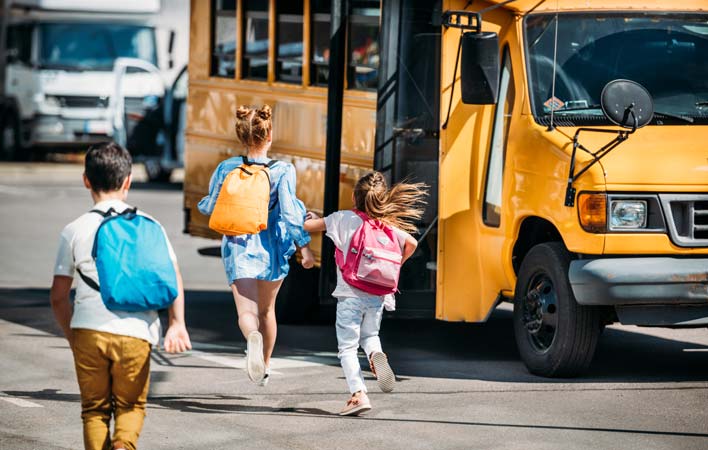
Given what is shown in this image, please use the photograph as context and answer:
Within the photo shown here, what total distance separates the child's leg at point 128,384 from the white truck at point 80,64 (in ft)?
68.3

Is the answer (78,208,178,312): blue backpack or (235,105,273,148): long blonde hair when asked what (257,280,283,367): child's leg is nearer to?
(235,105,273,148): long blonde hair

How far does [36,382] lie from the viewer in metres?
8.56

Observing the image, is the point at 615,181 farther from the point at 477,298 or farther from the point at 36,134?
the point at 36,134

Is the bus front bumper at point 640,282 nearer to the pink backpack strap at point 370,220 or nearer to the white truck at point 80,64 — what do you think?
the pink backpack strap at point 370,220

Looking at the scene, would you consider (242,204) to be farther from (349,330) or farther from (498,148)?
(498,148)

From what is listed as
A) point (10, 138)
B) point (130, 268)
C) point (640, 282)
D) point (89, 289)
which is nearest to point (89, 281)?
point (89, 289)

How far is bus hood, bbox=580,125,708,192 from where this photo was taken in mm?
8125

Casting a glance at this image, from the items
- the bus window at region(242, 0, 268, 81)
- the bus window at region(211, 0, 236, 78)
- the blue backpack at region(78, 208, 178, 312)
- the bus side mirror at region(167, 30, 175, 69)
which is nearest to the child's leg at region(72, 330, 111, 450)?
the blue backpack at region(78, 208, 178, 312)

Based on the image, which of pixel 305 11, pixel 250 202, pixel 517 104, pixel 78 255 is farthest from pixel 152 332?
pixel 305 11

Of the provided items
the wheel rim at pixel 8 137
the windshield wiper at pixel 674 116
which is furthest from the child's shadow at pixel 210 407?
the wheel rim at pixel 8 137

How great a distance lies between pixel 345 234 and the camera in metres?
7.80

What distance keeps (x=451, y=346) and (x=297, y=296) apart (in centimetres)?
148

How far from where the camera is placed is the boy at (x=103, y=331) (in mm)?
5629

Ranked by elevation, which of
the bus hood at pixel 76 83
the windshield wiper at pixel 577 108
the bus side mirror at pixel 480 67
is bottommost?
the bus hood at pixel 76 83
